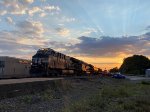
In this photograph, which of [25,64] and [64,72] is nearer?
[25,64]

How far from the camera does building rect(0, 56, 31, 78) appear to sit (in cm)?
4486

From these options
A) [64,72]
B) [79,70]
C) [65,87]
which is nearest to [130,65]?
[79,70]

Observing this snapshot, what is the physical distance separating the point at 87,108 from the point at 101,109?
87 cm

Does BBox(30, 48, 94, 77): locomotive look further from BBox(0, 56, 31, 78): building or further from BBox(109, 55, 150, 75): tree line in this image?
BBox(109, 55, 150, 75): tree line

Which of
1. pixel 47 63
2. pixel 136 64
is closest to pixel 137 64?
pixel 136 64

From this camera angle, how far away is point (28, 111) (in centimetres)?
1388

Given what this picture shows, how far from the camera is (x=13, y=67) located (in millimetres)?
48406

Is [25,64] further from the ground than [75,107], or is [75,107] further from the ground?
[25,64]

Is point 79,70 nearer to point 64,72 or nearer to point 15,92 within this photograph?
point 64,72

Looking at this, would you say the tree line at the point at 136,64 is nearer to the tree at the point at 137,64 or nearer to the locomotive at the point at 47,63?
the tree at the point at 137,64

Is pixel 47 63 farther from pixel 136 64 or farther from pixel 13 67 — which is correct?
pixel 136 64

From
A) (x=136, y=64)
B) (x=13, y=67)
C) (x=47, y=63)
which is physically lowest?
(x=13, y=67)

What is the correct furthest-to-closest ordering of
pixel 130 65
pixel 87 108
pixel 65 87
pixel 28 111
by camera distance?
1. pixel 130 65
2. pixel 65 87
3. pixel 87 108
4. pixel 28 111

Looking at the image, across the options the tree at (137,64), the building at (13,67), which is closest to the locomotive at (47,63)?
the building at (13,67)
